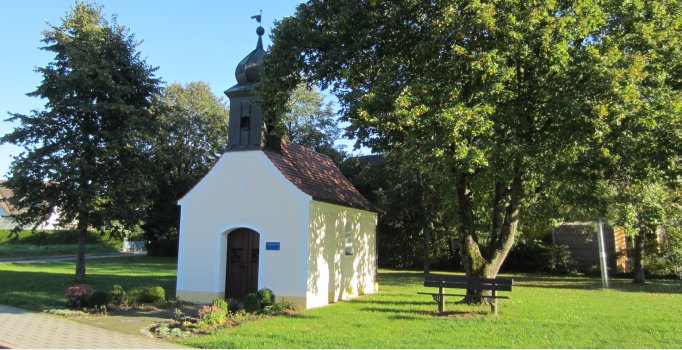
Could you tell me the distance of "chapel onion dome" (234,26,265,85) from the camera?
58.3ft

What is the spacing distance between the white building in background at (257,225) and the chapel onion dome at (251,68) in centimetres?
4

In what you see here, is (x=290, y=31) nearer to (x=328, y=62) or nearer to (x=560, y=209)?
(x=328, y=62)

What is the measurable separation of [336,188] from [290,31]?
706cm

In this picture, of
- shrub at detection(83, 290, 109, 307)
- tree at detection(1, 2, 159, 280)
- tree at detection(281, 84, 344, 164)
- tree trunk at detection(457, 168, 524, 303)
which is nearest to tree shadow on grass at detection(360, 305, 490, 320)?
tree trunk at detection(457, 168, 524, 303)

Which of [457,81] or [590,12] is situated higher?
[590,12]

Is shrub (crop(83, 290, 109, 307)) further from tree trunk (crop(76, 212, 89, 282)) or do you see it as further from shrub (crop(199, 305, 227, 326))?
tree trunk (crop(76, 212, 89, 282))

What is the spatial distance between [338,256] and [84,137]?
470 inches

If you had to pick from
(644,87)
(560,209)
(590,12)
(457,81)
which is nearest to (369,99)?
(457,81)

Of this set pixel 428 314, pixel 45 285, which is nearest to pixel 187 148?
pixel 45 285

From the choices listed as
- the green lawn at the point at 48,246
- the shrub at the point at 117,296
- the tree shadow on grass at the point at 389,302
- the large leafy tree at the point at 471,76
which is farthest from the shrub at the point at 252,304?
the green lawn at the point at 48,246

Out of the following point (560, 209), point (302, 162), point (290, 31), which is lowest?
point (560, 209)

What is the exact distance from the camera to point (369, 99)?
41.7ft

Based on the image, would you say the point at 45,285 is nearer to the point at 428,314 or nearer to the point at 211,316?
the point at 211,316

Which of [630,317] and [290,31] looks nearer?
[630,317]
